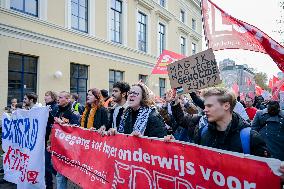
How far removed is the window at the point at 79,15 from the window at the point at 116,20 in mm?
2378

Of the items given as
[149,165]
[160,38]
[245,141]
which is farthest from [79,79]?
[245,141]

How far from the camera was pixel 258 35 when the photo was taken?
15.9 ft

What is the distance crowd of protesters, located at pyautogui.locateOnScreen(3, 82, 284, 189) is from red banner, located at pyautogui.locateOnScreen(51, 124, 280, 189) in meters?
0.12

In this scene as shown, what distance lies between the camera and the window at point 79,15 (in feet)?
51.1

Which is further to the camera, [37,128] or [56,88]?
[56,88]

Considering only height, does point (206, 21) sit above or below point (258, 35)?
above

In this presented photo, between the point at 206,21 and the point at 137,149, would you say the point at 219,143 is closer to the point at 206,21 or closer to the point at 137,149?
the point at 137,149

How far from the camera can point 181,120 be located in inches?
187

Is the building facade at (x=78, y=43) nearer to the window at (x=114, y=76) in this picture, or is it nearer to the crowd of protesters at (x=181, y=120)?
the window at (x=114, y=76)

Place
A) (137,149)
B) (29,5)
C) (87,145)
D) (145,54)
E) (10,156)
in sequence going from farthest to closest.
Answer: (145,54)
(29,5)
(10,156)
(87,145)
(137,149)

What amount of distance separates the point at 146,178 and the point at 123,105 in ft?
5.67

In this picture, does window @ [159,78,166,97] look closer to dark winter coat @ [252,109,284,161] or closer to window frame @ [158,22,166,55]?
window frame @ [158,22,166,55]

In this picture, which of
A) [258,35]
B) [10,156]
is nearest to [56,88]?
[10,156]

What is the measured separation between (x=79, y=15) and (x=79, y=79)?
2998 millimetres
